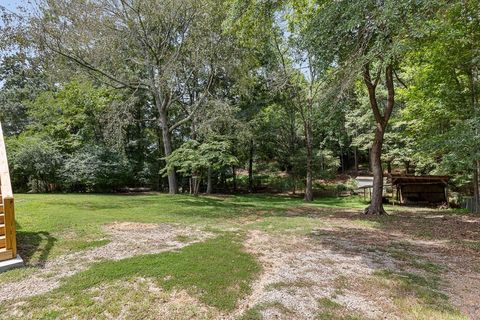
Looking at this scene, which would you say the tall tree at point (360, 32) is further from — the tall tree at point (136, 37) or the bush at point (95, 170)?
the bush at point (95, 170)

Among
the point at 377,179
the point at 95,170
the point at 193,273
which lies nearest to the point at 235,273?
the point at 193,273

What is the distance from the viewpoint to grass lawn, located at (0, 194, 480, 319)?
2.90 meters

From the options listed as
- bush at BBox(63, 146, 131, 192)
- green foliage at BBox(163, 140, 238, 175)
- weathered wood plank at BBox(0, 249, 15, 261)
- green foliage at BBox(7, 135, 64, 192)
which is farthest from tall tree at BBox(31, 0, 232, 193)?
weathered wood plank at BBox(0, 249, 15, 261)

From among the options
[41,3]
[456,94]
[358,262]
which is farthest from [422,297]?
[41,3]

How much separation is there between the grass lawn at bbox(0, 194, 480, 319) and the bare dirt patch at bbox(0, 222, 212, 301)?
0.06 ft

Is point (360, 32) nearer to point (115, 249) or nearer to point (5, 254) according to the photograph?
point (115, 249)

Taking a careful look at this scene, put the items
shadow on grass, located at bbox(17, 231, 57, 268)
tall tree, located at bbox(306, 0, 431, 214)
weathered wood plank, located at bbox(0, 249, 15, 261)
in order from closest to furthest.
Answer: weathered wood plank, located at bbox(0, 249, 15, 261), shadow on grass, located at bbox(17, 231, 57, 268), tall tree, located at bbox(306, 0, 431, 214)

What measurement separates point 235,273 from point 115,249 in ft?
7.40

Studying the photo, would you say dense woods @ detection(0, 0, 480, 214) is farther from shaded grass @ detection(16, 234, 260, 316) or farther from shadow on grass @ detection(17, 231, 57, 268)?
shadow on grass @ detection(17, 231, 57, 268)

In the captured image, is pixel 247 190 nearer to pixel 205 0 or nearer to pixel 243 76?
pixel 243 76

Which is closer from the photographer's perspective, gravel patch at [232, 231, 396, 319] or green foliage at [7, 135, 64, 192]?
gravel patch at [232, 231, 396, 319]

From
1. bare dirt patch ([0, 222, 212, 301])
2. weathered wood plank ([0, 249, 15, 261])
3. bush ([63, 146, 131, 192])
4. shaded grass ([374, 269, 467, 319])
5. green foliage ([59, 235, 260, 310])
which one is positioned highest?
bush ([63, 146, 131, 192])

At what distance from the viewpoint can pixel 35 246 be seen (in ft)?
15.5

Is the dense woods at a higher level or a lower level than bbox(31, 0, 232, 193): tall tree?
lower
